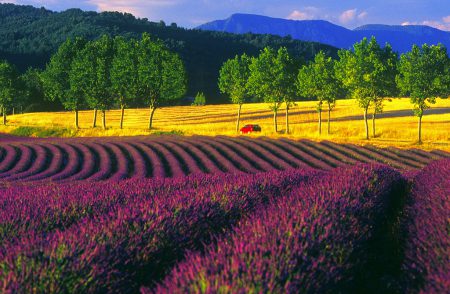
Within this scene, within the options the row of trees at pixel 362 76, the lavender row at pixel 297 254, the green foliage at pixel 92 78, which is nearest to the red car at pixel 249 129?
the row of trees at pixel 362 76

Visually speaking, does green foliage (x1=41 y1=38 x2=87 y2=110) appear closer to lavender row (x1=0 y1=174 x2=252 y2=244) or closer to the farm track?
the farm track

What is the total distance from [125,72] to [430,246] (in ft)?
192

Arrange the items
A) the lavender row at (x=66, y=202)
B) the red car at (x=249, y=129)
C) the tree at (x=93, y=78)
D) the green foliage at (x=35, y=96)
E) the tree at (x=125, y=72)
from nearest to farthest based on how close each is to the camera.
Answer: the lavender row at (x=66, y=202) < the red car at (x=249, y=129) < the tree at (x=125, y=72) < the tree at (x=93, y=78) < the green foliage at (x=35, y=96)

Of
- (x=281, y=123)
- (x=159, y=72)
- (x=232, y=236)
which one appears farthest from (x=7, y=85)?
(x=232, y=236)

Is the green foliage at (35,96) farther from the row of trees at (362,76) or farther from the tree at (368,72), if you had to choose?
the tree at (368,72)

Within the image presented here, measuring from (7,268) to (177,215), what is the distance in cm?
222

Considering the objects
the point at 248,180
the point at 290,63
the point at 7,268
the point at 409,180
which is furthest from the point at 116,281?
the point at 290,63

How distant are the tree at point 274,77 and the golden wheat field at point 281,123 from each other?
448 centimetres

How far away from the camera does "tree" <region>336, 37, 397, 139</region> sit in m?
53.1

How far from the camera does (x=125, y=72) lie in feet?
199

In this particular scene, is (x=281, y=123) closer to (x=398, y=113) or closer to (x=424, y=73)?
(x=398, y=113)

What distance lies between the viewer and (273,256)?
13.1 ft

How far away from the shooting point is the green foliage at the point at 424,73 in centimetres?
5094

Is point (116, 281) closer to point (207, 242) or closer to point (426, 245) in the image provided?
point (207, 242)
